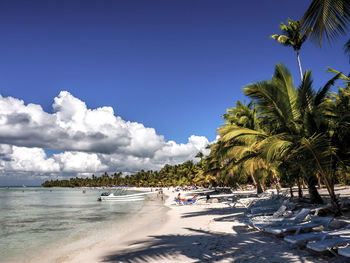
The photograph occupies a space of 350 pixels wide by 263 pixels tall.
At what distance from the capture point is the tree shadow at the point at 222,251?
538 cm

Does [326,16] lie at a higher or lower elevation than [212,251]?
higher

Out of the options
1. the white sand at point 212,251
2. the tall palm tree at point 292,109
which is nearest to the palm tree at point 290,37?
the tall palm tree at point 292,109

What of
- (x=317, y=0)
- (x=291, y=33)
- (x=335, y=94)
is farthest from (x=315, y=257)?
(x=291, y=33)

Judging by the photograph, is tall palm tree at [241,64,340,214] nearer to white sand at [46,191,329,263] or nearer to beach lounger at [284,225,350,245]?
white sand at [46,191,329,263]

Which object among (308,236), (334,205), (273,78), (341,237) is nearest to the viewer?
(341,237)

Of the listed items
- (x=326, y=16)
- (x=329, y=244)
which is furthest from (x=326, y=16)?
(x=329, y=244)

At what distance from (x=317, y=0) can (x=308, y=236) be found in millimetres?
4790

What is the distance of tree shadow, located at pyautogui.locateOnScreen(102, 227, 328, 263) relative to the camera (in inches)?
212

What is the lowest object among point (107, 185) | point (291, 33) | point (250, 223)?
point (107, 185)

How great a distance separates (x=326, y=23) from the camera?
3697mm

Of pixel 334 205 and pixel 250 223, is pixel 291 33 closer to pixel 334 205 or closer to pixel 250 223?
pixel 334 205

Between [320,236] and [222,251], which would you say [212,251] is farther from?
[320,236]

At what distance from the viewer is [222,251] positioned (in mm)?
6180

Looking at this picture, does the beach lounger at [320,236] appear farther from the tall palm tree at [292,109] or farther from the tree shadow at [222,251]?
the tall palm tree at [292,109]
